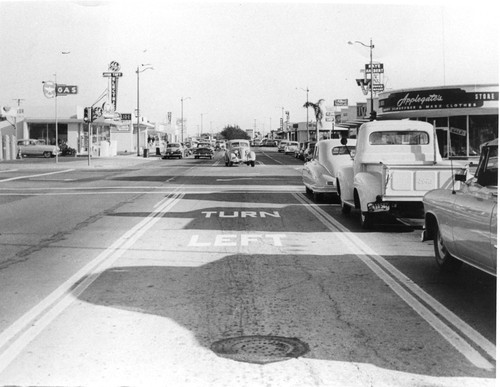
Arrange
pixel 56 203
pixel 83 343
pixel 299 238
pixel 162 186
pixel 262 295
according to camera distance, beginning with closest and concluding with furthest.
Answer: pixel 83 343, pixel 262 295, pixel 299 238, pixel 56 203, pixel 162 186

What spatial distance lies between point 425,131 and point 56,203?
9.73m

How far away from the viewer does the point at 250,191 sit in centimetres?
2175

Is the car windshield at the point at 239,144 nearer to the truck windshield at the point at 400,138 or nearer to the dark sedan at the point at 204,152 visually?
the dark sedan at the point at 204,152

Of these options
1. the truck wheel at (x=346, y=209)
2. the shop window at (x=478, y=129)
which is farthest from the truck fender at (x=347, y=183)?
the shop window at (x=478, y=129)

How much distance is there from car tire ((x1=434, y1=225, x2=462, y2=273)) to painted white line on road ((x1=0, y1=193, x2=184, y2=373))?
14.1ft

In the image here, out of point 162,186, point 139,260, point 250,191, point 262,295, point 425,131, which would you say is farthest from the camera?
point 162,186

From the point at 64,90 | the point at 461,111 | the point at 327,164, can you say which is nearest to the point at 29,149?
the point at 64,90

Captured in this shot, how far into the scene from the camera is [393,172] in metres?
11.6

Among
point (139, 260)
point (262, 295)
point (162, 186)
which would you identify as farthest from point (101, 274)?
point (162, 186)

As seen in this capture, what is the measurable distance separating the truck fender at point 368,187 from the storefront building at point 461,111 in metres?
26.5

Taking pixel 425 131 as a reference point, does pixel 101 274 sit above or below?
below

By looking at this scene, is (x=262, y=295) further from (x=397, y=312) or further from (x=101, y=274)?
(x=101, y=274)

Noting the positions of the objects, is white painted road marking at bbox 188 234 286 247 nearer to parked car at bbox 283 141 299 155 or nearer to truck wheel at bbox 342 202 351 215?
truck wheel at bbox 342 202 351 215

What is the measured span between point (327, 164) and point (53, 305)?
11.8 metres
